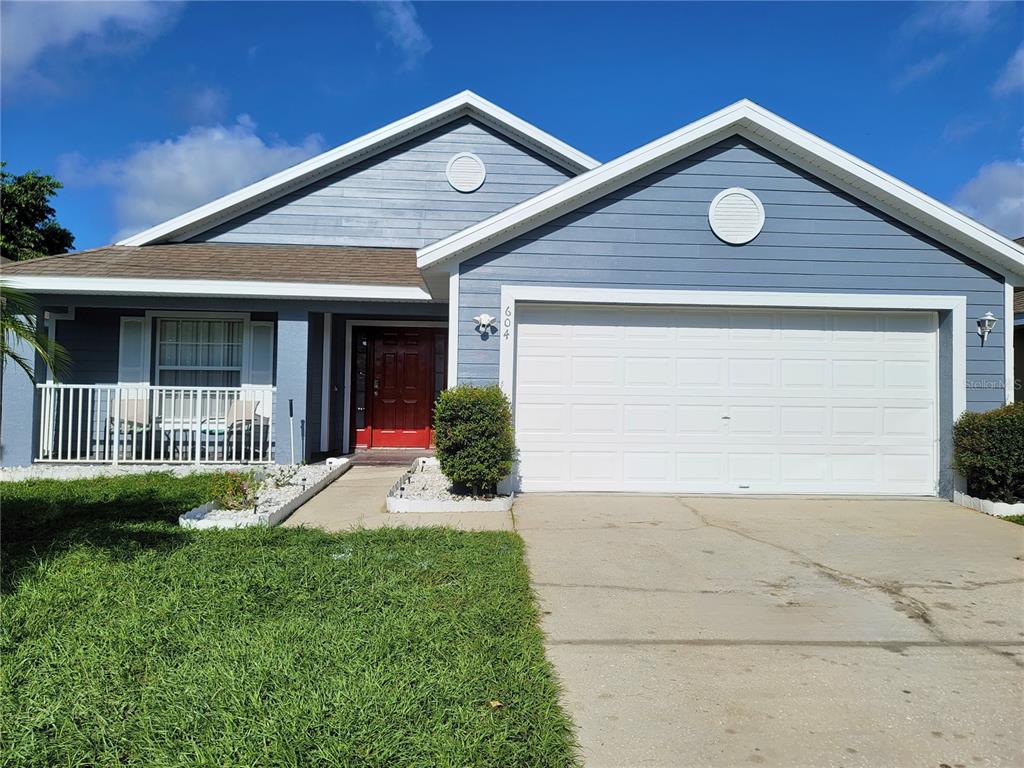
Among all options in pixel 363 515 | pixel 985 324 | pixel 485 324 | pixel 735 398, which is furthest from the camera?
pixel 735 398

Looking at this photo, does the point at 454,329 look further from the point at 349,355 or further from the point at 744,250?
the point at 349,355

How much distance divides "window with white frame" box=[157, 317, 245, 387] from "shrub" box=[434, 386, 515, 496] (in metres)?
5.09

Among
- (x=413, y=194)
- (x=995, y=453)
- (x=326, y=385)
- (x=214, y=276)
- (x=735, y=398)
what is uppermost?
(x=413, y=194)

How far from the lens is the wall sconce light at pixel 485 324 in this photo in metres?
7.59

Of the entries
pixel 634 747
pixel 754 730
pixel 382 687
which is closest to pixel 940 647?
pixel 754 730

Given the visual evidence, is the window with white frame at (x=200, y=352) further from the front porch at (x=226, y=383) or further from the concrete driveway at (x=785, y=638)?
the concrete driveway at (x=785, y=638)

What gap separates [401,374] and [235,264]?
3236mm

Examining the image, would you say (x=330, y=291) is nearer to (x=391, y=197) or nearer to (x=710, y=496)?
(x=391, y=197)

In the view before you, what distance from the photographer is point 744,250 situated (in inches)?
309

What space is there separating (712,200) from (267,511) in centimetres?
619

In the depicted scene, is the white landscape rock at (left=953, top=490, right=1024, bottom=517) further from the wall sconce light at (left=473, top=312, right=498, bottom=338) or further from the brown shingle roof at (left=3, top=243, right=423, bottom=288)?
the brown shingle roof at (left=3, top=243, right=423, bottom=288)

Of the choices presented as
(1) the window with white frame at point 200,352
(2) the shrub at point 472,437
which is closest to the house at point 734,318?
(2) the shrub at point 472,437

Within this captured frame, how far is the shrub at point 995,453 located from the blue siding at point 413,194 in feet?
25.7

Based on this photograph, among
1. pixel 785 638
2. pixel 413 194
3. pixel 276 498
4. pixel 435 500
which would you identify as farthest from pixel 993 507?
pixel 413 194
